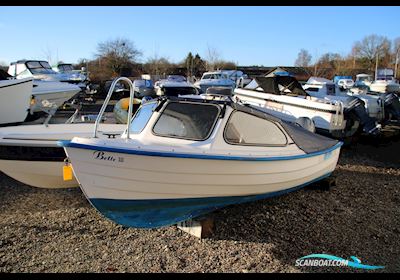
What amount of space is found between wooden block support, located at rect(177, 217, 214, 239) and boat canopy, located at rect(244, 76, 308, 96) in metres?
6.09

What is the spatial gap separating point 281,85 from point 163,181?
6.98m

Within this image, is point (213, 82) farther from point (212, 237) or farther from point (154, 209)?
point (154, 209)

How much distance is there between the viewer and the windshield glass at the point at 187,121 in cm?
419

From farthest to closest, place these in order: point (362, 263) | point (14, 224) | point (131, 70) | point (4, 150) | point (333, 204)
A: point (131, 70), point (333, 204), point (4, 150), point (14, 224), point (362, 263)

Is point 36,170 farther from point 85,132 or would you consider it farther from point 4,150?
point 85,132

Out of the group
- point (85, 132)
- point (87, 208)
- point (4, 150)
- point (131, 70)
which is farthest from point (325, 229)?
point (131, 70)

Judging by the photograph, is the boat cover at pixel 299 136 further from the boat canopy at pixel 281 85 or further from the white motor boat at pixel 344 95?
the white motor boat at pixel 344 95

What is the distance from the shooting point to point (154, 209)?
4.04m

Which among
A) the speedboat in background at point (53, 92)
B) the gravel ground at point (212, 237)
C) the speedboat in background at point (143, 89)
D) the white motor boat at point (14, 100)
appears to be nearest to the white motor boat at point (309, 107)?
the gravel ground at point (212, 237)

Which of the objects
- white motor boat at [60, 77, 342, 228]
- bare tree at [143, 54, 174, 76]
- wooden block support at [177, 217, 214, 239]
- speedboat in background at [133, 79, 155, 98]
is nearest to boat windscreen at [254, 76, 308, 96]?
white motor boat at [60, 77, 342, 228]

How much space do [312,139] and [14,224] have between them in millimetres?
4223

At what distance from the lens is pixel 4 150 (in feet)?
16.1

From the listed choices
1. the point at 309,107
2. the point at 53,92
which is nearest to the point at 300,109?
the point at 309,107

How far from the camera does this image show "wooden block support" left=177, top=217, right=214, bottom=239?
4228mm
